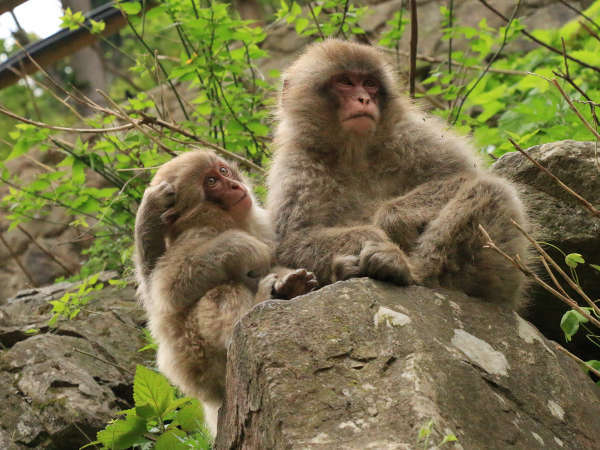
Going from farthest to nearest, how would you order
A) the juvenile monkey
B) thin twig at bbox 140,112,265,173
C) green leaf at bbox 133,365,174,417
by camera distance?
1. thin twig at bbox 140,112,265,173
2. green leaf at bbox 133,365,174,417
3. the juvenile monkey

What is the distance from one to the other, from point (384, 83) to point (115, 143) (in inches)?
96.7

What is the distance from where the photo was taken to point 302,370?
2.63m

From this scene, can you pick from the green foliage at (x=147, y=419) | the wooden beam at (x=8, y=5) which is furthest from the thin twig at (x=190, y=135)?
the green foliage at (x=147, y=419)

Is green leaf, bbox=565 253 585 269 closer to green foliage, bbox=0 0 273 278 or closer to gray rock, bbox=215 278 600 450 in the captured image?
gray rock, bbox=215 278 600 450

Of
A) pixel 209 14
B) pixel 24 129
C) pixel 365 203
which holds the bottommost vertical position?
pixel 365 203

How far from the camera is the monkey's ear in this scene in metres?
3.77

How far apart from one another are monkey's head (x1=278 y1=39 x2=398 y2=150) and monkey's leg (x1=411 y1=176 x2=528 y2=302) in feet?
2.69

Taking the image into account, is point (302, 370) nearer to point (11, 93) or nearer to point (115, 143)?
point (115, 143)

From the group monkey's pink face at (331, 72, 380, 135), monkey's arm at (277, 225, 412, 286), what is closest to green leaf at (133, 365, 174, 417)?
monkey's arm at (277, 225, 412, 286)

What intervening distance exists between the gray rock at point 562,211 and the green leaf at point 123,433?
2387 millimetres

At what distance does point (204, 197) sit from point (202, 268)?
58 cm

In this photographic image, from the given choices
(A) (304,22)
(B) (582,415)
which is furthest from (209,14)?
(B) (582,415)

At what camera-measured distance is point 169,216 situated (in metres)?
3.79

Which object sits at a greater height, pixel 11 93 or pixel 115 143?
pixel 115 143
